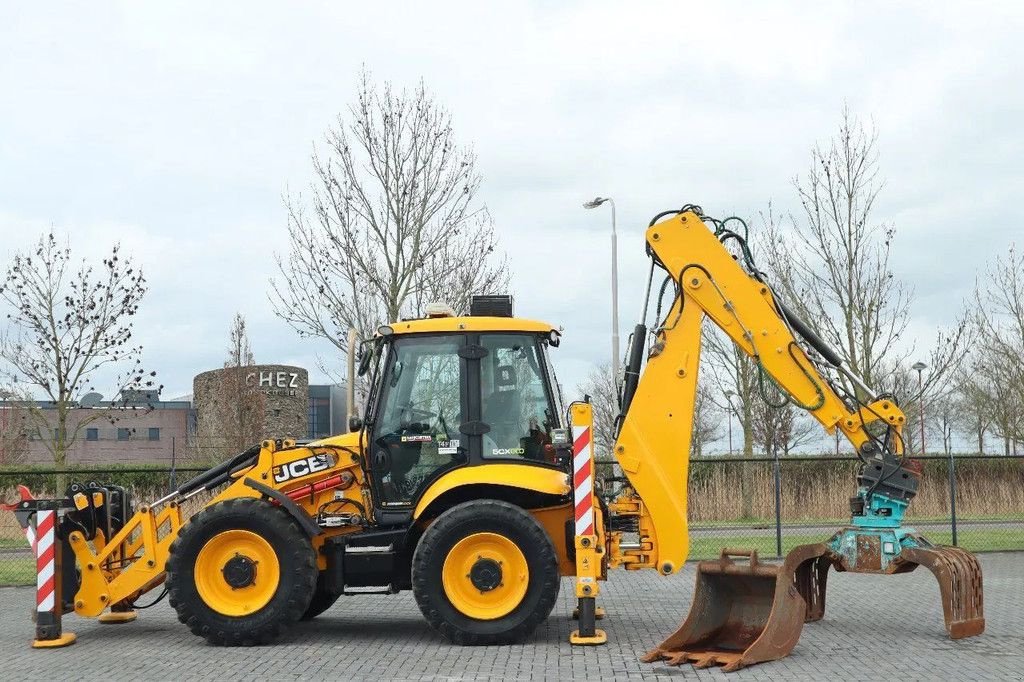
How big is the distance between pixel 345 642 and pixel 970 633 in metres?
5.39

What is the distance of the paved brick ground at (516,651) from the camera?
8477 millimetres

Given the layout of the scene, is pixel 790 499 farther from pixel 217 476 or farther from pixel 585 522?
pixel 217 476

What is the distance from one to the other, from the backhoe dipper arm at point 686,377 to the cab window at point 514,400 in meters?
0.73

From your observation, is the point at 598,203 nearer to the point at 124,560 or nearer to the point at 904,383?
the point at 124,560

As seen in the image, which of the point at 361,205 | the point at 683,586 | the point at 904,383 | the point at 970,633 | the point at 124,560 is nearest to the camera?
the point at 970,633

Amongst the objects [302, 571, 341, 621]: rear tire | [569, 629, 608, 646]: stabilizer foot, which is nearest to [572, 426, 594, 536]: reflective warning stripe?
[569, 629, 608, 646]: stabilizer foot

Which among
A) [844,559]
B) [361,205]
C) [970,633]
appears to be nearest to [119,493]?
[844,559]

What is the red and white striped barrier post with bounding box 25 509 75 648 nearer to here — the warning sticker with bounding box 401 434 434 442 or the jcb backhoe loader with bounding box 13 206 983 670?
the jcb backhoe loader with bounding box 13 206 983 670

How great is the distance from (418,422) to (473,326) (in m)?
1.00

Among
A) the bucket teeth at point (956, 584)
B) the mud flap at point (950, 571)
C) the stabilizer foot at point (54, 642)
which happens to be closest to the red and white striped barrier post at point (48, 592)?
the stabilizer foot at point (54, 642)

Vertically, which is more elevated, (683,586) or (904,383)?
(904,383)

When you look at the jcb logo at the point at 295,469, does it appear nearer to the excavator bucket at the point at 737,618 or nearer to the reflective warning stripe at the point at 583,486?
the reflective warning stripe at the point at 583,486

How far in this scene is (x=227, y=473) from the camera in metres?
10.7

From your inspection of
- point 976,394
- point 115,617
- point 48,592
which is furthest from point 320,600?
point 976,394
